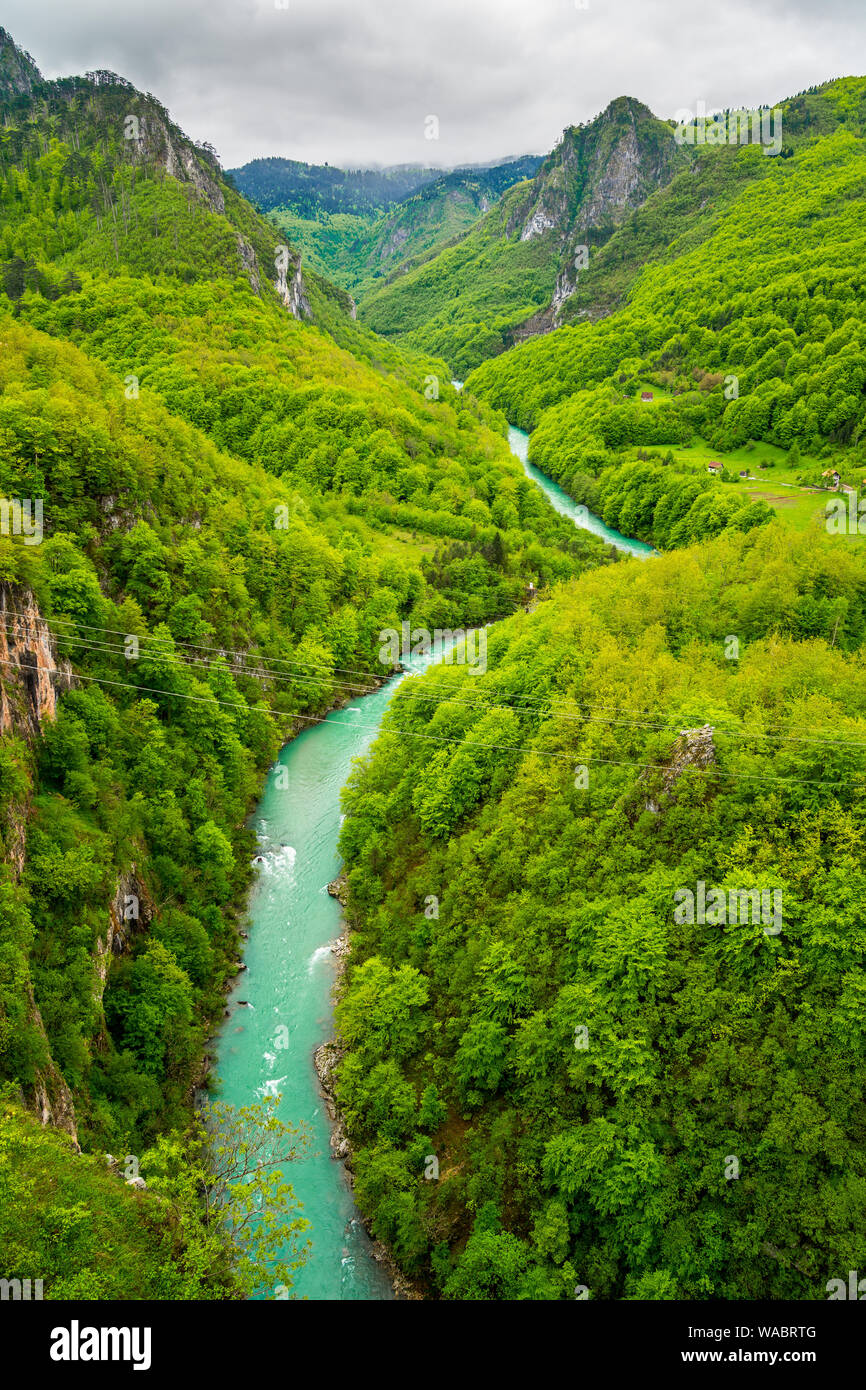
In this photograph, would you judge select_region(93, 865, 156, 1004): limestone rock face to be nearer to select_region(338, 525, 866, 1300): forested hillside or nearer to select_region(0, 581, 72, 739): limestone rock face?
select_region(0, 581, 72, 739): limestone rock face

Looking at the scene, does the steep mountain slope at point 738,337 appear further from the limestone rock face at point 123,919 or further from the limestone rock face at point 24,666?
the limestone rock face at point 123,919

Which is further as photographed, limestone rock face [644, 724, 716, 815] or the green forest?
limestone rock face [644, 724, 716, 815]

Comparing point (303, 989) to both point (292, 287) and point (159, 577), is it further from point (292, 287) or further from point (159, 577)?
point (292, 287)

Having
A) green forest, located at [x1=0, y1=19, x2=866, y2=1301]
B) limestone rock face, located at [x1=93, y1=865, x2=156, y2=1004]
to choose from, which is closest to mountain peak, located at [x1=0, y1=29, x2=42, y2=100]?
green forest, located at [x1=0, y1=19, x2=866, y2=1301]

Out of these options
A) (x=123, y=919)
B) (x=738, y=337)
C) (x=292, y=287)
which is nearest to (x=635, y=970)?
(x=123, y=919)

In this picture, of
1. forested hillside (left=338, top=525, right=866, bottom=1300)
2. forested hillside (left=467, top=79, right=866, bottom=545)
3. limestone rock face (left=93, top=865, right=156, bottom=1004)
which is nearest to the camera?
forested hillside (left=338, top=525, right=866, bottom=1300)
